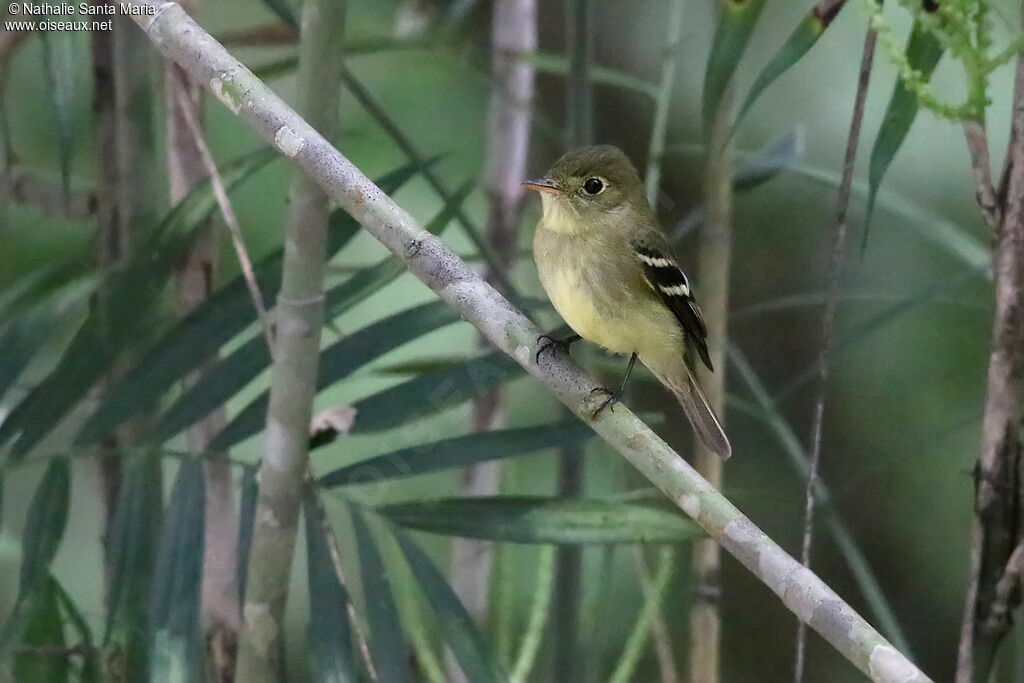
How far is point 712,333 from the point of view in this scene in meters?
2.28

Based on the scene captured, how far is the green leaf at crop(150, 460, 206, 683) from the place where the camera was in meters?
1.84

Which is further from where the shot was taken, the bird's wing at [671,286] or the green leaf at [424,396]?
the bird's wing at [671,286]

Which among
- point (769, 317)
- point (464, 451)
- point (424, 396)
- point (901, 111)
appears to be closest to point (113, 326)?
point (424, 396)

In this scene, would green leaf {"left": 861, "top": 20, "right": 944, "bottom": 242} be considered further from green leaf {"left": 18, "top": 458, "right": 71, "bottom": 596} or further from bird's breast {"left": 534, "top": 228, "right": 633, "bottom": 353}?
green leaf {"left": 18, "top": 458, "right": 71, "bottom": 596}

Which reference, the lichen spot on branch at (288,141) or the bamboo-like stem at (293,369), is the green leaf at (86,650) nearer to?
the bamboo-like stem at (293,369)

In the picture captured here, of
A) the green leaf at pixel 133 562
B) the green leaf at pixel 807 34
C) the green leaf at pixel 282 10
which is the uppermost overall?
the green leaf at pixel 282 10

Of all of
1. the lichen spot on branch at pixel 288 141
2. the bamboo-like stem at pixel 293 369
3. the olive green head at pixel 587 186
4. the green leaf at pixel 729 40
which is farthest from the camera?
the olive green head at pixel 587 186

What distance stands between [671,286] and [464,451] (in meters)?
0.56

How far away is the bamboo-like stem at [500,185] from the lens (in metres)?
2.84

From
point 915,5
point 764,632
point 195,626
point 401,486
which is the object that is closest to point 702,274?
point 915,5

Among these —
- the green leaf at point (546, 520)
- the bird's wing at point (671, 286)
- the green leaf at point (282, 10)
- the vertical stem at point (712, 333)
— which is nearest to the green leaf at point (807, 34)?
the vertical stem at point (712, 333)

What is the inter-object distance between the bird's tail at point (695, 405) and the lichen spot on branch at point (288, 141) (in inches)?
36.9

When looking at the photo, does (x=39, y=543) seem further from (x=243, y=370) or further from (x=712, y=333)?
(x=712, y=333)

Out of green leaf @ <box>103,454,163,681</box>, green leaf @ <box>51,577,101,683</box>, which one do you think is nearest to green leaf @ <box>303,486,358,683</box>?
green leaf @ <box>103,454,163,681</box>
